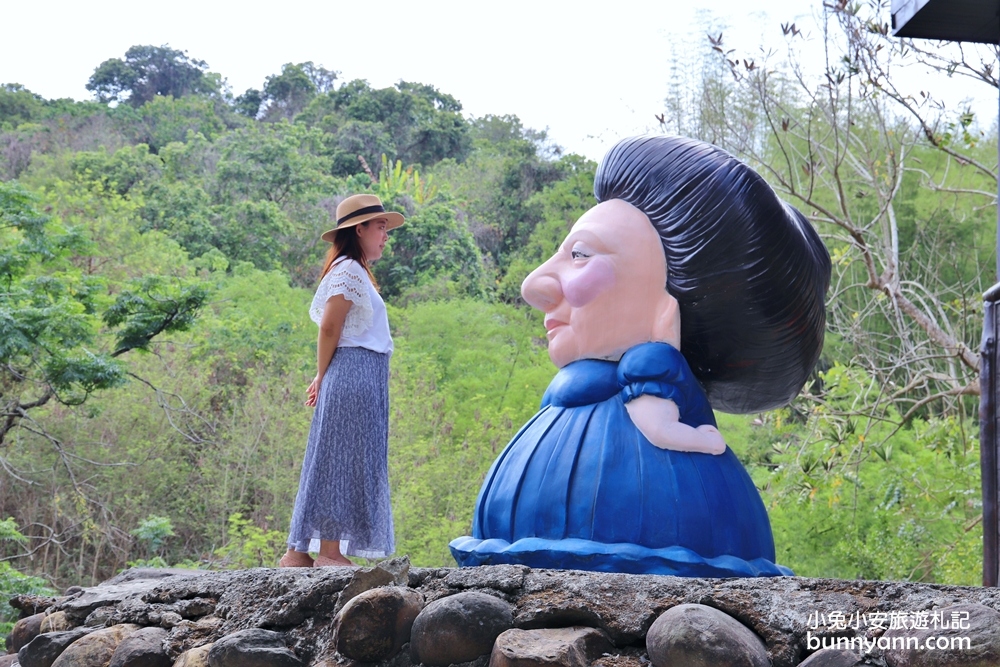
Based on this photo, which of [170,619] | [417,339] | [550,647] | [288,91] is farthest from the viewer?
[288,91]

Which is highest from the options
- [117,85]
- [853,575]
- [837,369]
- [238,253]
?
[117,85]

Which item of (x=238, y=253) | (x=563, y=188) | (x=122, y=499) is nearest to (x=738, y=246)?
(x=122, y=499)

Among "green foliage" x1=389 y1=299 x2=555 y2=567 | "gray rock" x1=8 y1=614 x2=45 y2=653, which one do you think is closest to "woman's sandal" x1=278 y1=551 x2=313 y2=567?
"gray rock" x1=8 y1=614 x2=45 y2=653

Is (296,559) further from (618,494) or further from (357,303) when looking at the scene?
(618,494)

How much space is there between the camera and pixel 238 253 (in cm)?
1564

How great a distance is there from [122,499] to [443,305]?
456 centimetres

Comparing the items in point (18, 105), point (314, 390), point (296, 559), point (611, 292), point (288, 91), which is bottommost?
point (296, 559)

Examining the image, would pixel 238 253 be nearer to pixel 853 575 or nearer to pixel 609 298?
pixel 853 575

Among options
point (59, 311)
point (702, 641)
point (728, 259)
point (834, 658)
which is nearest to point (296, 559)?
point (728, 259)

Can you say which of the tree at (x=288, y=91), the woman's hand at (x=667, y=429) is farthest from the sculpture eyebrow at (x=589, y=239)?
the tree at (x=288, y=91)

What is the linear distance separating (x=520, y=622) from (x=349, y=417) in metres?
1.59

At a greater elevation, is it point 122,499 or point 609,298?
point 609,298

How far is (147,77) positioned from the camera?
3312cm

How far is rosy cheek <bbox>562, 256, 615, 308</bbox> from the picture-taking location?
362 centimetres
